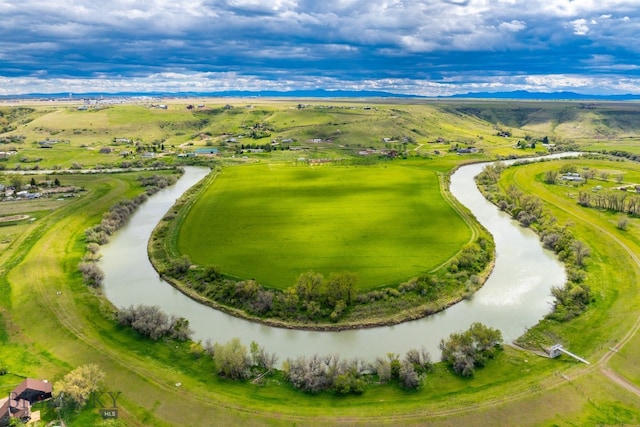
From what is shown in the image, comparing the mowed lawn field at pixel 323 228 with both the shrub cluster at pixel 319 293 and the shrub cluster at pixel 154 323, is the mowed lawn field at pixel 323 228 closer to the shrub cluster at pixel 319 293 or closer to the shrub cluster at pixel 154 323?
the shrub cluster at pixel 319 293

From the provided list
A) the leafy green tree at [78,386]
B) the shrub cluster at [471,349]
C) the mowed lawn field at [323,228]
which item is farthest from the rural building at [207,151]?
the shrub cluster at [471,349]

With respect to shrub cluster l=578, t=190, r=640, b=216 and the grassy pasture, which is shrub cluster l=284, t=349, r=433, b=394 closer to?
the grassy pasture

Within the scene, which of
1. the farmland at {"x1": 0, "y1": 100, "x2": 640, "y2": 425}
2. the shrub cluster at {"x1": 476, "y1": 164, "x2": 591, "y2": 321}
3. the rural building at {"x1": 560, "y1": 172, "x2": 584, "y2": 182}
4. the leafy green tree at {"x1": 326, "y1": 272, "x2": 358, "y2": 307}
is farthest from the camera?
the rural building at {"x1": 560, "y1": 172, "x2": 584, "y2": 182}

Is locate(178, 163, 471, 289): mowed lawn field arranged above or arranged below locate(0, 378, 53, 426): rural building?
above

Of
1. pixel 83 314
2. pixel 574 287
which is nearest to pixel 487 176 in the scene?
pixel 574 287

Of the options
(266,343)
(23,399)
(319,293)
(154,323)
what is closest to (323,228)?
(319,293)

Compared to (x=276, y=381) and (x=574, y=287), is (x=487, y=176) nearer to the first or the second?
(x=574, y=287)

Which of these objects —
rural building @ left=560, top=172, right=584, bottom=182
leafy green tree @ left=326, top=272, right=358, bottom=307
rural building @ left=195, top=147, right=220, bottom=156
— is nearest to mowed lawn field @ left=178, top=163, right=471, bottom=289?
leafy green tree @ left=326, top=272, right=358, bottom=307
